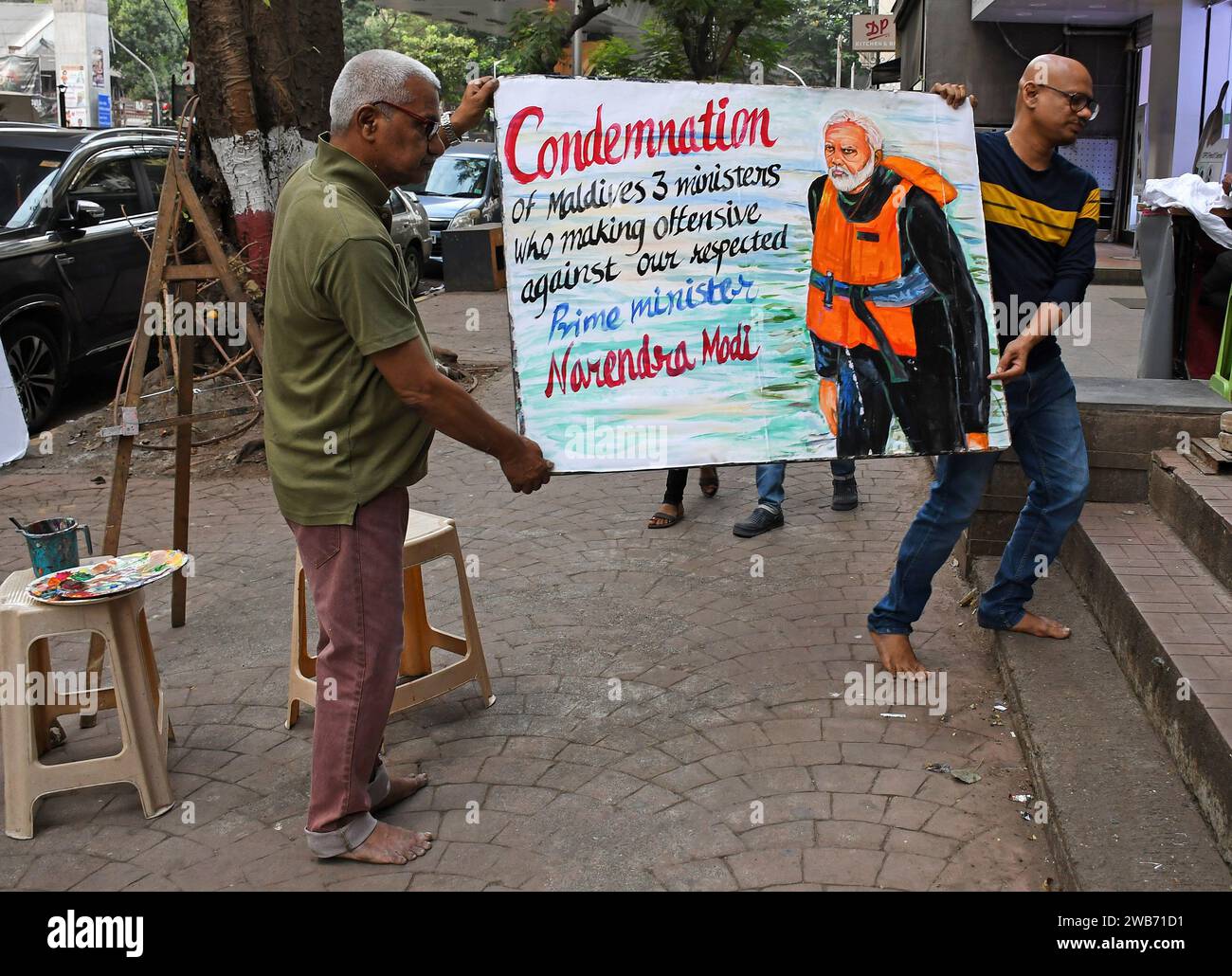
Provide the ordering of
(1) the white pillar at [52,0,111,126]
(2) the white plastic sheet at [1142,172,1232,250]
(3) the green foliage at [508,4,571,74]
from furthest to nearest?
(1) the white pillar at [52,0,111,126], (3) the green foliage at [508,4,571,74], (2) the white plastic sheet at [1142,172,1232,250]

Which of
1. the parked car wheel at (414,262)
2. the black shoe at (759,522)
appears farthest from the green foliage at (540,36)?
the black shoe at (759,522)

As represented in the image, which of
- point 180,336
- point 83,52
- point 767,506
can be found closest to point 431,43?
point 83,52

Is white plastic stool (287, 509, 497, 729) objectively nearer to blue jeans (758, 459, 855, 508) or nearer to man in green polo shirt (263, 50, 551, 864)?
man in green polo shirt (263, 50, 551, 864)

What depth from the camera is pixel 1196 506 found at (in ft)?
14.7

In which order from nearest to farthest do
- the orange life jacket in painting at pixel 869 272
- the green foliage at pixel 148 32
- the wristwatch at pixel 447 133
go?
the wristwatch at pixel 447 133 → the orange life jacket in painting at pixel 869 272 → the green foliage at pixel 148 32

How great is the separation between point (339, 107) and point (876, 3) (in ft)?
159

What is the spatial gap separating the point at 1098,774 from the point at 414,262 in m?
13.0

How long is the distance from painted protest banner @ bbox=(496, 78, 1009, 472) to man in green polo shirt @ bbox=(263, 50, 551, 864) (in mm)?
422

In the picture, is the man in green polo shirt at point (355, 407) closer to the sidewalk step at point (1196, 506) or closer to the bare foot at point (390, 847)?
the bare foot at point (390, 847)

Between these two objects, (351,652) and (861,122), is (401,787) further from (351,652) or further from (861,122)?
(861,122)

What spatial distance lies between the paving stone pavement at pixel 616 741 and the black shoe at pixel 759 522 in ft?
0.18

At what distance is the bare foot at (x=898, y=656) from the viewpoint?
4273 millimetres

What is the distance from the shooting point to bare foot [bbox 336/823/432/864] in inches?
129
